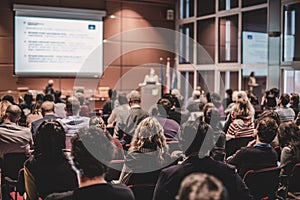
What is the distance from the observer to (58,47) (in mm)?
10742

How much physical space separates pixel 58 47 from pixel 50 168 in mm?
8355

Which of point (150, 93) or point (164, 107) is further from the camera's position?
point (150, 93)

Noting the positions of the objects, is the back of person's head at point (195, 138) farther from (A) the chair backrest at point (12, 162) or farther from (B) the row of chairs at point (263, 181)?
(A) the chair backrest at point (12, 162)

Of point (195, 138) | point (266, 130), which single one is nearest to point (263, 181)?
point (266, 130)

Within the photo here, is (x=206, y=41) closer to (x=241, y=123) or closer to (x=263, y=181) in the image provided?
(x=241, y=123)

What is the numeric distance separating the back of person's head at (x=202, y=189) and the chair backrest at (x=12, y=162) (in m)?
2.91

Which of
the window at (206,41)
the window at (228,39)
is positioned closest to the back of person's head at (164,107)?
the window at (228,39)

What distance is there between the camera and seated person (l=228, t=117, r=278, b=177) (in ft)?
11.0

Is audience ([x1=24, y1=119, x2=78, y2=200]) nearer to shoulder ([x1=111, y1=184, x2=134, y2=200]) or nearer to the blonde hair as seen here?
the blonde hair

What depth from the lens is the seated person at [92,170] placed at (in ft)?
6.67

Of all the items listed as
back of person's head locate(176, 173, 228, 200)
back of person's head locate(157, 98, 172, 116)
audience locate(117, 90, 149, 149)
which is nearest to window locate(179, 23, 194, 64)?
back of person's head locate(157, 98, 172, 116)

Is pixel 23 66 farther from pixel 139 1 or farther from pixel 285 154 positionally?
pixel 285 154

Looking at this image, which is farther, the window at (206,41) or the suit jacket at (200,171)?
the window at (206,41)

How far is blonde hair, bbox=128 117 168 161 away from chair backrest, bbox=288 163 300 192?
1247 mm
